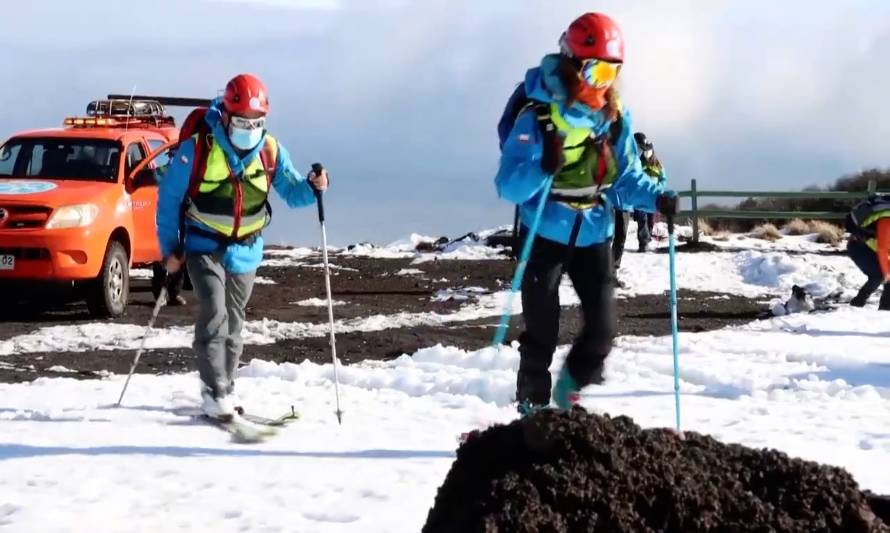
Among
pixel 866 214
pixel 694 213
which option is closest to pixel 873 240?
pixel 866 214

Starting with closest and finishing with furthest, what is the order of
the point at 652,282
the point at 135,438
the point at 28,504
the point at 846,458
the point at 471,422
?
1. the point at 28,504
2. the point at 846,458
3. the point at 135,438
4. the point at 471,422
5. the point at 652,282

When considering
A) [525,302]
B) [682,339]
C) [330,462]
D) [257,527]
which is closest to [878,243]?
[682,339]

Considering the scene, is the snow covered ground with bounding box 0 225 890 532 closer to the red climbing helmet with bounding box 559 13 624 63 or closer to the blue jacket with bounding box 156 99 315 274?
the blue jacket with bounding box 156 99 315 274

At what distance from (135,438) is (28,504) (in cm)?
142

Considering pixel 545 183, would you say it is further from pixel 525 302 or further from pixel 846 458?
pixel 846 458

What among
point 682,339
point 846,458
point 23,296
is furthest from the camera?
point 23,296

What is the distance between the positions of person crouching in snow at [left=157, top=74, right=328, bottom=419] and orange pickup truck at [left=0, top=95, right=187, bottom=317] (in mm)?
4849

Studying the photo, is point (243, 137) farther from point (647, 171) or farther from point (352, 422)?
point (647, 171)

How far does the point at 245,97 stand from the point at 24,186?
6.97 m

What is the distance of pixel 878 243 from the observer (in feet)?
40.7

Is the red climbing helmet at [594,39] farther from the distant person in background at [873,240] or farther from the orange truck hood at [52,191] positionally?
the orange truck hood at [52,191]

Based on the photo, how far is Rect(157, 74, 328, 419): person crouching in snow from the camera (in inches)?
256

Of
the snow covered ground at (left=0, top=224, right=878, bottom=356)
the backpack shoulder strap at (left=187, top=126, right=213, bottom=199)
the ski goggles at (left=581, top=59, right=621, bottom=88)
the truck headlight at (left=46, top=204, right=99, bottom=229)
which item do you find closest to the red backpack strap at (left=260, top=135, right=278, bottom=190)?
the backpack shoulder strap at (left=187, top=126, right=213, bottom=199)

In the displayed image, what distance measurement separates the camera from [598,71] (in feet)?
17.7
